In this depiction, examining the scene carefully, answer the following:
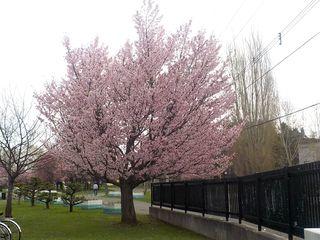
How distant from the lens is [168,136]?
1788 centimetres

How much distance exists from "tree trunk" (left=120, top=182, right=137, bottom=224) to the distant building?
24.6m

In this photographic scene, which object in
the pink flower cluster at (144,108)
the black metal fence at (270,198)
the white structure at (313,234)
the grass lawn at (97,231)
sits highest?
the pink flower cluster at (144,108)

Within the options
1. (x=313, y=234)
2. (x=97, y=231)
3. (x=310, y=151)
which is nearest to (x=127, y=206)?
(x=97, y=231)

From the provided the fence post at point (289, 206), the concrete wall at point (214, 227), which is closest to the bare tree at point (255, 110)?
the concrete wall at point (214, 227)

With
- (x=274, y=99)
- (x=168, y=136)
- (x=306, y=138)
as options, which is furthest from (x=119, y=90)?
(x=306, y=138)

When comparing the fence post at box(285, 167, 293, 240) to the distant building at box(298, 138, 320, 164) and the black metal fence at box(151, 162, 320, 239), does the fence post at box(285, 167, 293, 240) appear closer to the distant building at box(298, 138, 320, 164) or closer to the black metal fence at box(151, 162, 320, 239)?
the black metal fence at box(151, 162, 320, 239)

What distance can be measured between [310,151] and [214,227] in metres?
30.8

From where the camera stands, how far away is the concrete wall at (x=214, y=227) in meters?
10.9

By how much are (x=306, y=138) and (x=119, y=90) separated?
113 ft

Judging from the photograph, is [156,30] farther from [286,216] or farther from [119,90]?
[286,216]

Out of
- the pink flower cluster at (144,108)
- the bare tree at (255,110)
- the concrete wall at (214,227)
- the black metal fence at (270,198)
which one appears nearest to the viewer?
the black metal fence at (270,198)

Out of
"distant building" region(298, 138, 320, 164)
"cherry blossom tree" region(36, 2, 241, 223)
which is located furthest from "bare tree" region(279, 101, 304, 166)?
"cherry blossom tree" region(36, 2, 241, 223)

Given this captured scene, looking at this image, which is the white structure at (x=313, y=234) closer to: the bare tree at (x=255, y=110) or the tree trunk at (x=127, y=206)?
the tree trunk at (x=127, y=206)

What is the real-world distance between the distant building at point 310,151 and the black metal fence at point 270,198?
25.9 m
